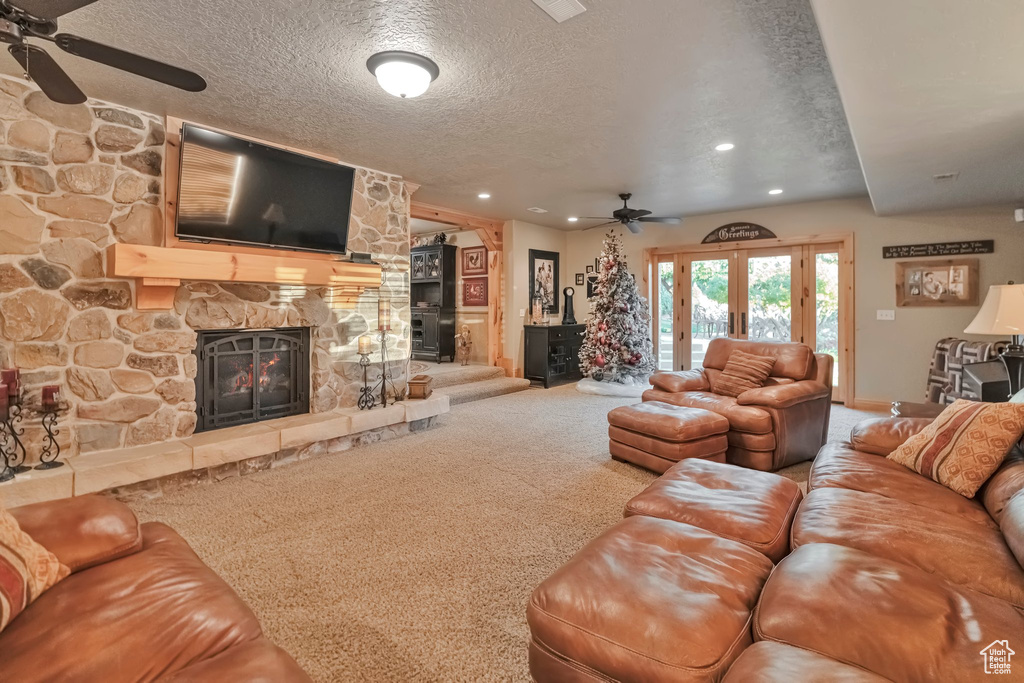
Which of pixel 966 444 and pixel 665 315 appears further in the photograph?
pixel 665 315

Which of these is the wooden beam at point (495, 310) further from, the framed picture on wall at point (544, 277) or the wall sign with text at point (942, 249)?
the wall sign with text at point (942, 249)

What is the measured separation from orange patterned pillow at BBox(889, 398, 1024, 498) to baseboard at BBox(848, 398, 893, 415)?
3956mm

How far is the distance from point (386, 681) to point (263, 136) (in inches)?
146

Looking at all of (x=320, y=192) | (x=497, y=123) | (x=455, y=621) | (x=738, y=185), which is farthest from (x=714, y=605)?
(x=738, y=185)

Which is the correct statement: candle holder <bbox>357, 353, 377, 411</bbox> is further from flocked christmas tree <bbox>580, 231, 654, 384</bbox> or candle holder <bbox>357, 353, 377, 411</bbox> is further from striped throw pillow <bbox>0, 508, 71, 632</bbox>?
flocked christmas tree <bbox>580, 231, 654, 384</bbox>

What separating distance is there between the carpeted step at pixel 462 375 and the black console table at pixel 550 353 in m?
0.49

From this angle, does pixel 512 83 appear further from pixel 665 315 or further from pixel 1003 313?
pixel 665 315

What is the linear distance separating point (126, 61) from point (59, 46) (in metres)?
0.23

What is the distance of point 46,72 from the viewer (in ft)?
5.98

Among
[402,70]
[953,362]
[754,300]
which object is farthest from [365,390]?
[953,362]

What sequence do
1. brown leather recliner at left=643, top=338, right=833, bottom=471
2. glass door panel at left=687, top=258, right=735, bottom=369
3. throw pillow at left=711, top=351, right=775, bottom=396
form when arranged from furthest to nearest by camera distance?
glass door panel at left=687, top=258, right=735, bottom=369 → throw pillow at left=711, top=351, right=775, bottom=396 → brown leather recliner at left=643, top=338, right=833, bottom=471

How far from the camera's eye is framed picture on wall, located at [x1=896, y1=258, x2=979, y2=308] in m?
5.02

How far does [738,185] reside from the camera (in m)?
5.05

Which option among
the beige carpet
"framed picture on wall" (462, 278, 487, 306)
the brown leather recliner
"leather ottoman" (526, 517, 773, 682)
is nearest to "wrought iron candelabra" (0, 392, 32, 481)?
the beige carpet
